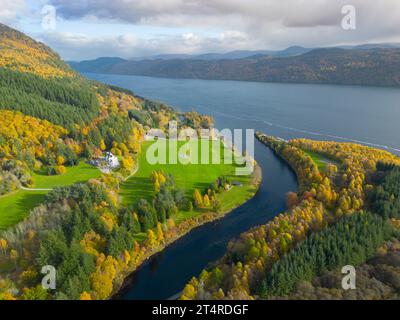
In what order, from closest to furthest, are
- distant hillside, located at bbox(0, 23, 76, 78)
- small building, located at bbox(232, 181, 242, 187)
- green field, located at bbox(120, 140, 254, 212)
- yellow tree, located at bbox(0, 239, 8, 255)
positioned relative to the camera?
yellow tree, located at bbox(0, 239, 8, 255) → green field, located at bbox(120, 140, 254, 212) → small building, located at bbox(232, 181, 242, 187) → distant hillside, located at bbox(0, 23, 76, 78)

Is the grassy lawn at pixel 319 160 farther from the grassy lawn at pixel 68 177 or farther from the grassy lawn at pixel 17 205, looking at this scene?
the grassy lawn at pixel 17 205

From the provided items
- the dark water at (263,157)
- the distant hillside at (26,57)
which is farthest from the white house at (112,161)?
the distant hillside at (26,57)

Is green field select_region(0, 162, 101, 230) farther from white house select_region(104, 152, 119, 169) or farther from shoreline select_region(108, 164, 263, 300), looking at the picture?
shoreline select_region(108, 164, 263, 300)

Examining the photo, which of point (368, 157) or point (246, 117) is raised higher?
point (246, 117)

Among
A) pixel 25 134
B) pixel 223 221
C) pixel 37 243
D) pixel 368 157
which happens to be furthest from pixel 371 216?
pixel 25 134

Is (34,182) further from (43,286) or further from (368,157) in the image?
(368,157)

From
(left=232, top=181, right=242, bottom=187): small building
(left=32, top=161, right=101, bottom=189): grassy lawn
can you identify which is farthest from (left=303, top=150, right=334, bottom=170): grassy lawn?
(left=32, top=161, right=101, bottom=189): grassy lawn
